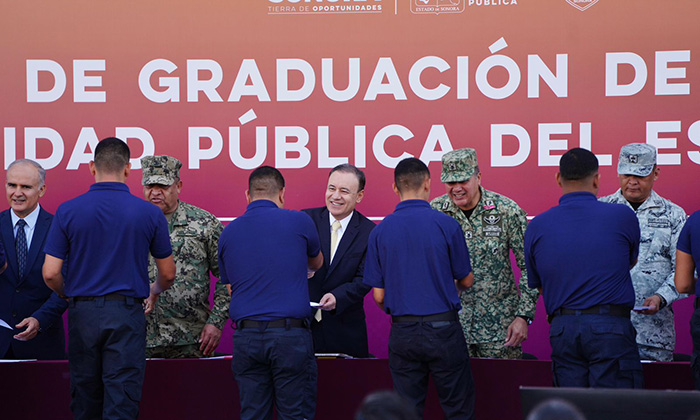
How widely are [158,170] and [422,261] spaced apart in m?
1.68

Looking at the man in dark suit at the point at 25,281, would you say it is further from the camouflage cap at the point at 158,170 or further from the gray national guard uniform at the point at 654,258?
the gray national guard uniform at the point at 654,258

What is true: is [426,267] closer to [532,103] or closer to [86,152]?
[532,103]

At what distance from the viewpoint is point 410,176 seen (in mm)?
3691

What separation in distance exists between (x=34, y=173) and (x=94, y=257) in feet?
4.07

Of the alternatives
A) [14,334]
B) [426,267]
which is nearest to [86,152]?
[14,334]

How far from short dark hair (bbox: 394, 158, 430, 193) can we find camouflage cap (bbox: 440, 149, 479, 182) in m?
0.51

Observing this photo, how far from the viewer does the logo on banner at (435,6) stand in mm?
5109

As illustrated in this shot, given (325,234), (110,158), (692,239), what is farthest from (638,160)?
(110,158)

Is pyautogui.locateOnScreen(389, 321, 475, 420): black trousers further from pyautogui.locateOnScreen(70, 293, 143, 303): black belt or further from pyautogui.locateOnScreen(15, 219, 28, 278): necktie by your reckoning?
pyautogui.locateOnScreen(15, 219, 28, 278): necktie

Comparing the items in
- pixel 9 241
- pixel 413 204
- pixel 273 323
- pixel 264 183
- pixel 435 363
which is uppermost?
pixel 264 183

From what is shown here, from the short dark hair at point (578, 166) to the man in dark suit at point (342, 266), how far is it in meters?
1.26

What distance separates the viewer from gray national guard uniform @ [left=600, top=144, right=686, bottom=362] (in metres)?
4.23

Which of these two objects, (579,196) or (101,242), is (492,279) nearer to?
(579,196)

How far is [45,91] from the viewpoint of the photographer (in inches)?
208
